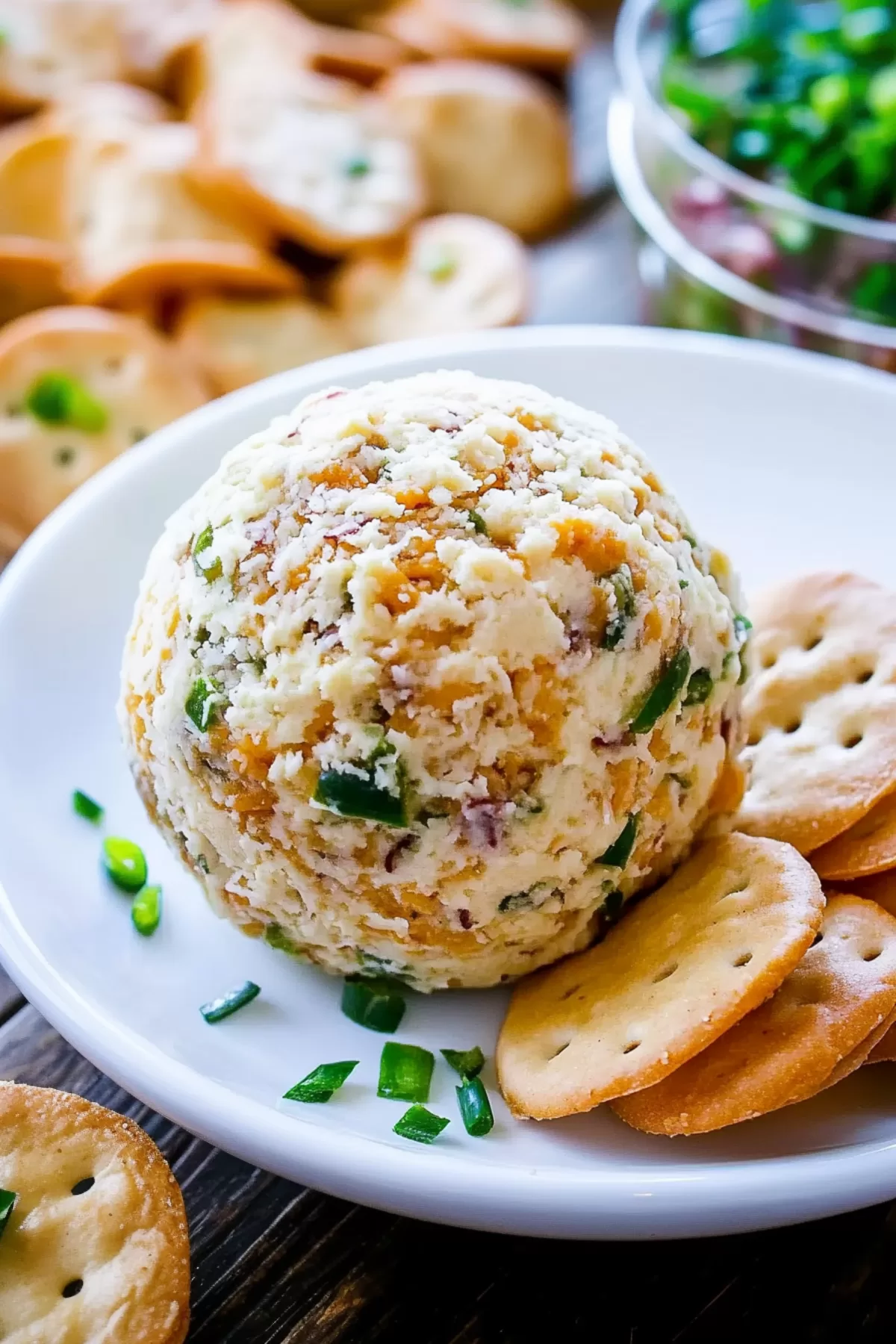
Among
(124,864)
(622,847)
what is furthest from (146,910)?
(622,847)

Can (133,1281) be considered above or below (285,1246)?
above

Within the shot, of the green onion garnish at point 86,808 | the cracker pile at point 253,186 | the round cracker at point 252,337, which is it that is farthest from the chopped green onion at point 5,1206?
the round cracker at point 252,337

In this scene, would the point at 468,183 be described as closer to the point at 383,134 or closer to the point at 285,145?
the point at 383,134

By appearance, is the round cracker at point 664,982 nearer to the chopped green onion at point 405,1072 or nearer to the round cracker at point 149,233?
the chopped green onion at point 405,1072

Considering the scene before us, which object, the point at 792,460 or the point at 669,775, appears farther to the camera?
the point at 792,460

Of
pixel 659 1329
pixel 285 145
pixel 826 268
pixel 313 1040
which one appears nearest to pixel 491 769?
pixel 313 1040

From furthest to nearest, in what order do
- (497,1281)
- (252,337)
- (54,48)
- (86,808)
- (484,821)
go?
(54,48)
(252,337)
(86,808)
(497,1281)
(484,821)

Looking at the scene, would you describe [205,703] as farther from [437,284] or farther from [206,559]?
[437,284]
